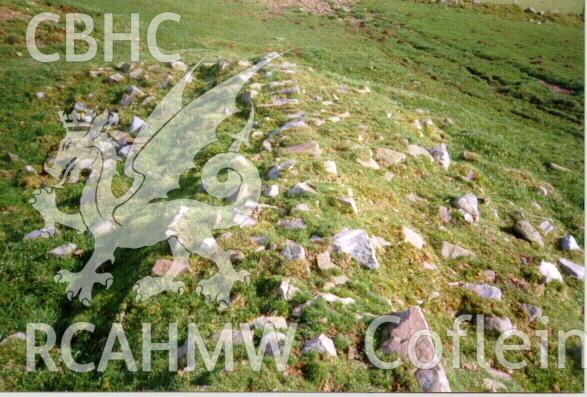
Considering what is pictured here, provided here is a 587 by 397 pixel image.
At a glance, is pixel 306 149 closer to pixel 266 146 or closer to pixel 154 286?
pixel 266 146

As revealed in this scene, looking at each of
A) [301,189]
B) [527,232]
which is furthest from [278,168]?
[527,232]

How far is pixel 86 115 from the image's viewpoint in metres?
16.7

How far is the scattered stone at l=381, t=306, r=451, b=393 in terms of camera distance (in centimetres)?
716

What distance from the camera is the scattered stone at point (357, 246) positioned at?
919cm

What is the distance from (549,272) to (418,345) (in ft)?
16.2

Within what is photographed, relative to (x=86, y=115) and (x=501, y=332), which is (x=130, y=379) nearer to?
(x=501, y=332)

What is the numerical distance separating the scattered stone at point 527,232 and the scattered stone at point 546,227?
1.91 ft

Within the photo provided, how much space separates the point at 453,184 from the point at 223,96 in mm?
8020

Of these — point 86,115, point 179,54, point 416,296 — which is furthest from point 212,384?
point 179,54

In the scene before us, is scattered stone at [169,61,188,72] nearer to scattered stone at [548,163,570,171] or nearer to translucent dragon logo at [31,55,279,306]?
translucent dragon logo at [31,55,279,306]

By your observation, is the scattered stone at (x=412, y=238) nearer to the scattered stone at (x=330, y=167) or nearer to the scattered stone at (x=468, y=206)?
the scattered stone at (x=468, y=206)

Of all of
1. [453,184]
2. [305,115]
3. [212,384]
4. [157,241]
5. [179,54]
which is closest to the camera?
[212,384]

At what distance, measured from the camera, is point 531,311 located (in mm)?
9516

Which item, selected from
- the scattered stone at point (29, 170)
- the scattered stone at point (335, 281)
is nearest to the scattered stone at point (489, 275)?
the scattered stone at point (335, 281)
